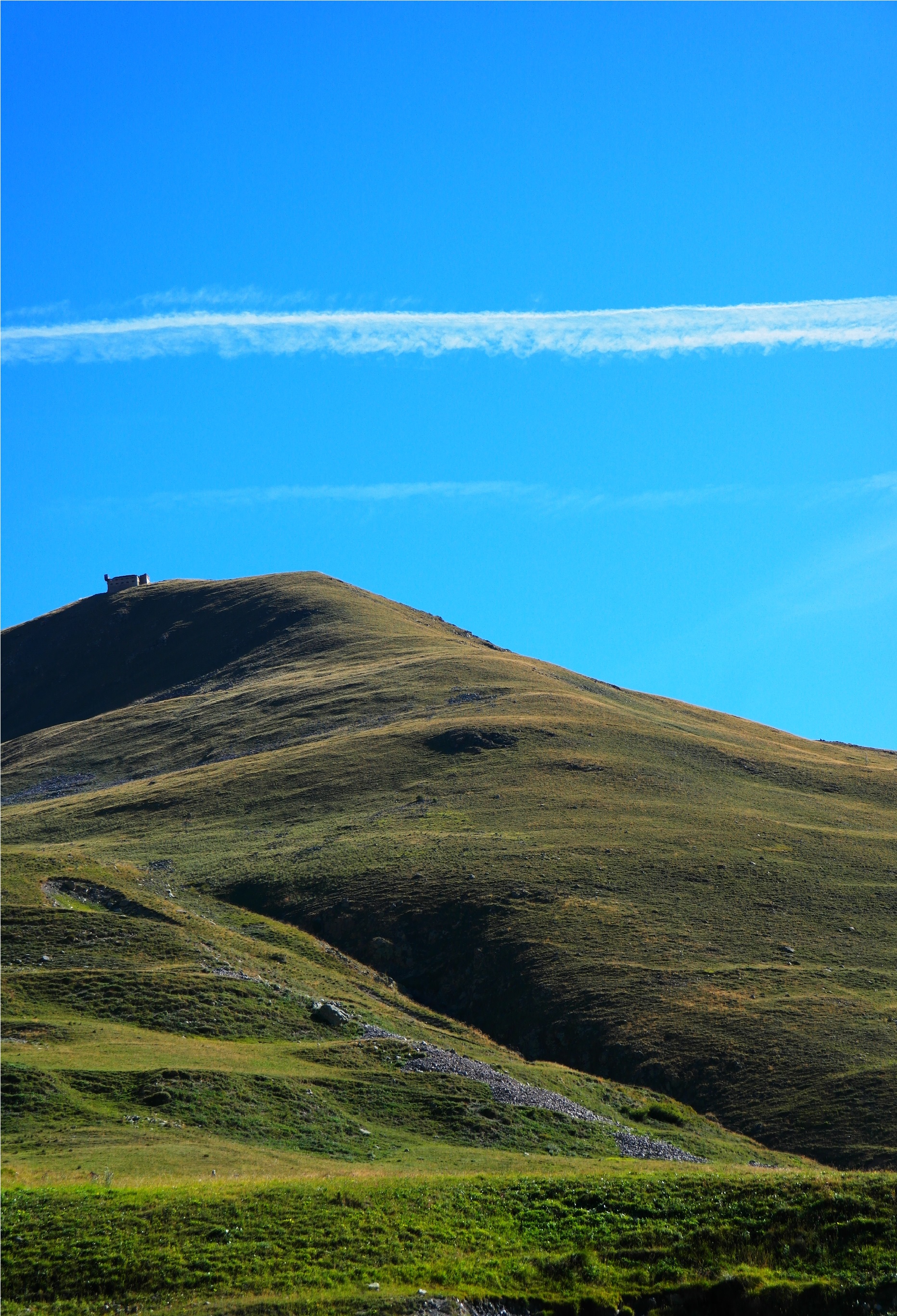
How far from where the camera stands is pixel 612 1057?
173ft

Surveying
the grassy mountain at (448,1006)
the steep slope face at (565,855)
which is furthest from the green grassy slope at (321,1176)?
the steep slope face at (565,855)

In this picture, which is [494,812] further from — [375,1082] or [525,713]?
[375,1082]

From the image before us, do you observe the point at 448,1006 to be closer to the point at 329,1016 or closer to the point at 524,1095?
the point at 329,1016

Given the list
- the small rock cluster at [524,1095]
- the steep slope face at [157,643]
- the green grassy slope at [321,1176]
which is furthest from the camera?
the steep slope face at [157,643]

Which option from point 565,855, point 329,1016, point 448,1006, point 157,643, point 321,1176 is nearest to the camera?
point 321,1176

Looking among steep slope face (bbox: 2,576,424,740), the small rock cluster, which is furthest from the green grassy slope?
steep slope face (bbox: 2,576,424,740)

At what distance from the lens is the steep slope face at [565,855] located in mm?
52688

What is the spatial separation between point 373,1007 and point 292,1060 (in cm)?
1326

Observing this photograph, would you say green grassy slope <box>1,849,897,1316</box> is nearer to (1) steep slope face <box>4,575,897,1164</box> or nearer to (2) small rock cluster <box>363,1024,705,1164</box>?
(2) small rock cluster <box>363,1024,705,1164</box>

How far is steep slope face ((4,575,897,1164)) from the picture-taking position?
2074 inches

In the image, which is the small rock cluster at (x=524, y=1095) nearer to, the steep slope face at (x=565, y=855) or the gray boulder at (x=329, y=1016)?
the gray boulder at (x=329, y=1016)

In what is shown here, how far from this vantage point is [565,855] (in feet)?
243

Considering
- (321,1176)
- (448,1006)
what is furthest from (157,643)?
(321,1176)

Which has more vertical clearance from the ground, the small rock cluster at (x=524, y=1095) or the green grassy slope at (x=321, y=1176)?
the green grassy slope at (x=321, y=1176)
